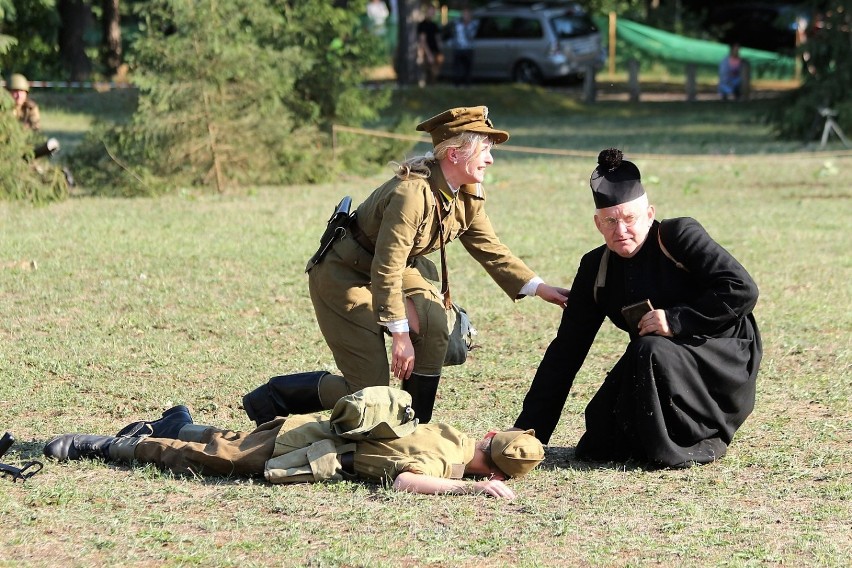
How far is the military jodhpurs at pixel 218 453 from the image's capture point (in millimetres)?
4996

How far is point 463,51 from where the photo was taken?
3195 cm

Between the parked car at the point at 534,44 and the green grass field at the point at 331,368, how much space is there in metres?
16.0

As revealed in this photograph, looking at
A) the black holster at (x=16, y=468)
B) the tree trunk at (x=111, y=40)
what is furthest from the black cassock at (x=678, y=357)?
the tree trunk at (x=111, y=40)

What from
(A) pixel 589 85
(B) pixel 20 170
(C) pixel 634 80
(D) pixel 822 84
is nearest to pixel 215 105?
(B) pixel 20 170

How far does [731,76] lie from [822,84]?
8602mm

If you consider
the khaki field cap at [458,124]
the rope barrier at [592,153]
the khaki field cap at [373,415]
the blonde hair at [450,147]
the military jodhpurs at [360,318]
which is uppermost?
the khaki field cap at [458,124]

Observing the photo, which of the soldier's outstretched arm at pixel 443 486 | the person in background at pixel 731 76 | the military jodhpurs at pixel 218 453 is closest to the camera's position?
the soldier's outstretched arm at pixel 443 486

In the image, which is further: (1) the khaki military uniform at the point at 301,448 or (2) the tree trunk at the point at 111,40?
(2) the tree trunk at the point at 111,40

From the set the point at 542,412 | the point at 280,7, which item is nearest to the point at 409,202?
the point at 542,412

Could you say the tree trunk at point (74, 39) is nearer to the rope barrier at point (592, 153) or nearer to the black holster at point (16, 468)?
the rope barrier at point (592, 153)

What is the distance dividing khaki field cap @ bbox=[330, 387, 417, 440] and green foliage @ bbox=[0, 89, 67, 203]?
32.9 feet

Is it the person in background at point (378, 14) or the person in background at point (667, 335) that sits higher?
the person in background at point (378, 14)

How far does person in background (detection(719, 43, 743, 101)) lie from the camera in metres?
30.2

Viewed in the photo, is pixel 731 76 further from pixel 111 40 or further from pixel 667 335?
pixel 667 335
